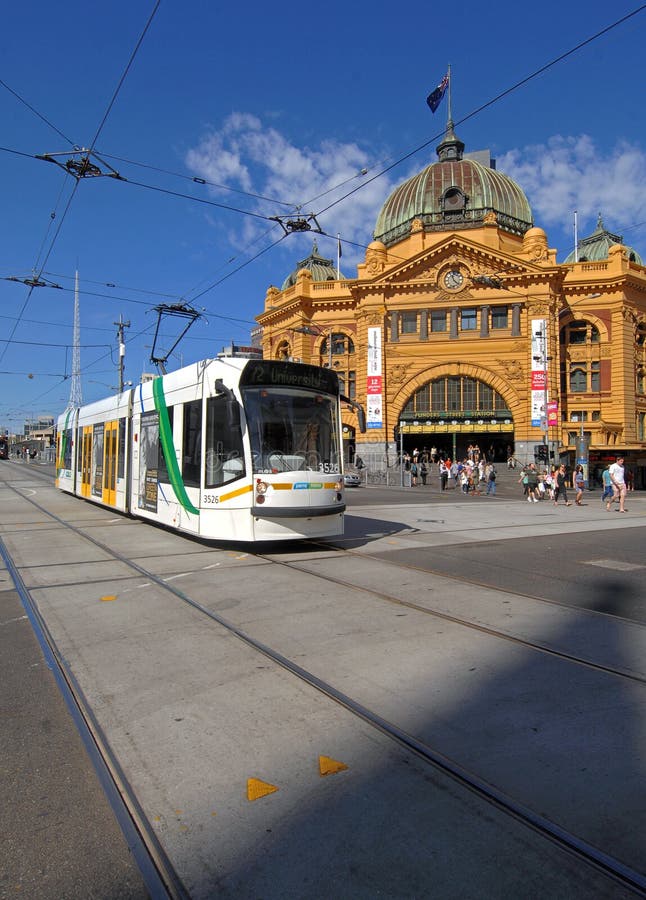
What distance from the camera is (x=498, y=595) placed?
7.46 metres

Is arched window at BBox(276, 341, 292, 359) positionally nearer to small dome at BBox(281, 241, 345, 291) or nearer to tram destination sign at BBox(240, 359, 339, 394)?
small dome at BBox(281, 241, 345, 291)

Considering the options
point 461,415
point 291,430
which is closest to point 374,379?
point 461,415

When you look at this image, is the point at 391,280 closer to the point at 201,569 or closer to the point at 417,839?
the point at 201,569

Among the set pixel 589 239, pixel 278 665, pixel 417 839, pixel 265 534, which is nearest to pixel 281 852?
pixel 417 839

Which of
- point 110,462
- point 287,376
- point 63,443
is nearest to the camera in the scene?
point 287,376

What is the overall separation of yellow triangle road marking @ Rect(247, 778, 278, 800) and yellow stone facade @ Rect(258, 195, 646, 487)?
42310 mm

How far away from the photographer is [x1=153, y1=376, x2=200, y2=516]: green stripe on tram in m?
11.0

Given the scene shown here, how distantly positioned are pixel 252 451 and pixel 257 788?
22.2ft

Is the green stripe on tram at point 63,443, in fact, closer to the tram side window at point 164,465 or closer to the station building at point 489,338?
the tram side window at point 164,465

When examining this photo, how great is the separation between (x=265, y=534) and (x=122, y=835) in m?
6.96

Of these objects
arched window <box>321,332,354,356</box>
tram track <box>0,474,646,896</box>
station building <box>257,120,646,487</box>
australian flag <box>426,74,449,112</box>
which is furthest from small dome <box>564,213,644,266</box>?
tram track <box>0,474,646,896</box>

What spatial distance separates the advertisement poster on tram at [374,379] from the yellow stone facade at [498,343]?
1.51ft

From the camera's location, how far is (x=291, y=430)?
33.0 feet

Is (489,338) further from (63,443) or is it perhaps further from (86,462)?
(86,462)
